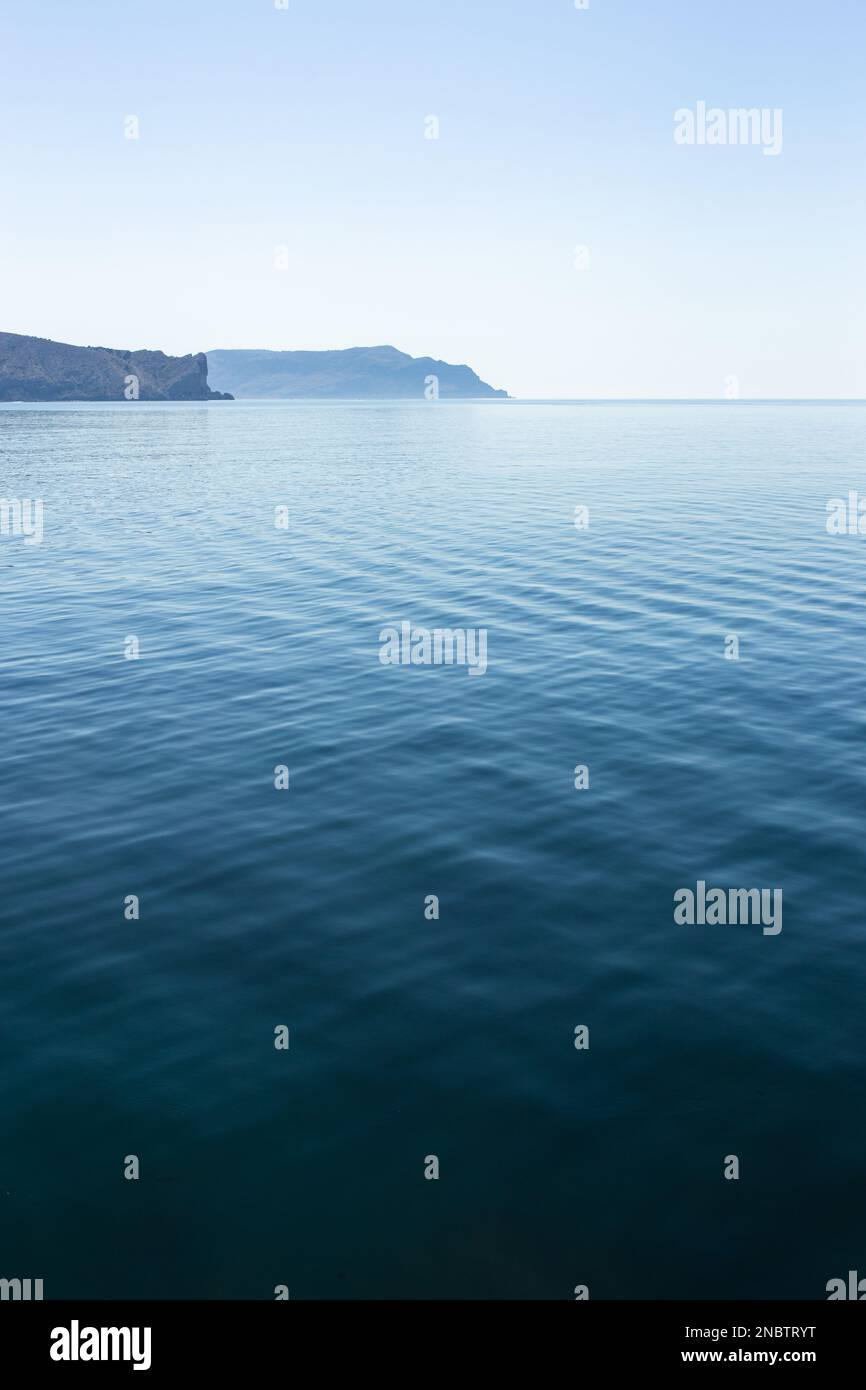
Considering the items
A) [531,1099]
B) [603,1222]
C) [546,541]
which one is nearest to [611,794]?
[531,1099]

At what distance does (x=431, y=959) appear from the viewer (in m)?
14.7

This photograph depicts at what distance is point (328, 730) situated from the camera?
24.3 metres

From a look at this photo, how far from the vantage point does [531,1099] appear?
1181 cm

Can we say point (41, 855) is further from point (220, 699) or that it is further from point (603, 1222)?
point (603, 1222)

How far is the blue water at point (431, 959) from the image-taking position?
10141 millimetres

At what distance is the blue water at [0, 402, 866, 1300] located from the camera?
10.1 metres

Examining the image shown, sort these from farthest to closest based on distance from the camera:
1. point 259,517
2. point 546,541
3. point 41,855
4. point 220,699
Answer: point 259,517
point 546,541
point 220,699
point 41,855

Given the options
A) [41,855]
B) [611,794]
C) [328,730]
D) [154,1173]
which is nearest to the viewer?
[154,1173]

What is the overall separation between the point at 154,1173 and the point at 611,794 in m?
11.9
